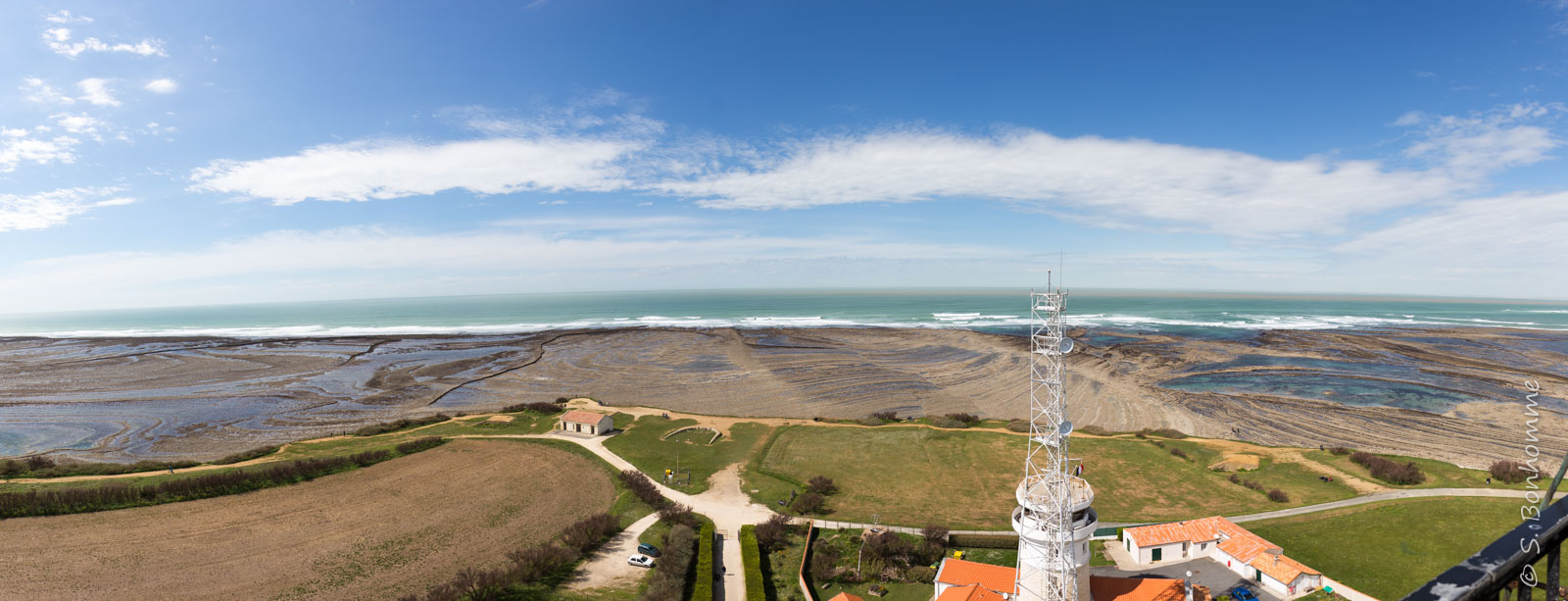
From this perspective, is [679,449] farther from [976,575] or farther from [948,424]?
[976,575]

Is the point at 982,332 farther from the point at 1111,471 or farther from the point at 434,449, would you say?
the point at 434,449

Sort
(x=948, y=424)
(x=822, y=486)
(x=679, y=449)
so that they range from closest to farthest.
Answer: (x=822, y=486) < (x=679, y=449) < (x=948, y=424)

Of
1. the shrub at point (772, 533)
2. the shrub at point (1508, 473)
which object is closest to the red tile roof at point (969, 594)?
the shrub at point (772, 533)

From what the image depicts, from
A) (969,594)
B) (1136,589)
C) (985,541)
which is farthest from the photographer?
(985,541)

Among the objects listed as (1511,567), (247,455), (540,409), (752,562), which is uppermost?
(1511,567)

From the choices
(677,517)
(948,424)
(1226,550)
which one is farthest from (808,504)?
(1226,550)

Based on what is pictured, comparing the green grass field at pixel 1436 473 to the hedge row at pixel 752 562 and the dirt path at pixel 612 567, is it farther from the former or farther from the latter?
the dirt path at pixel 612 567
